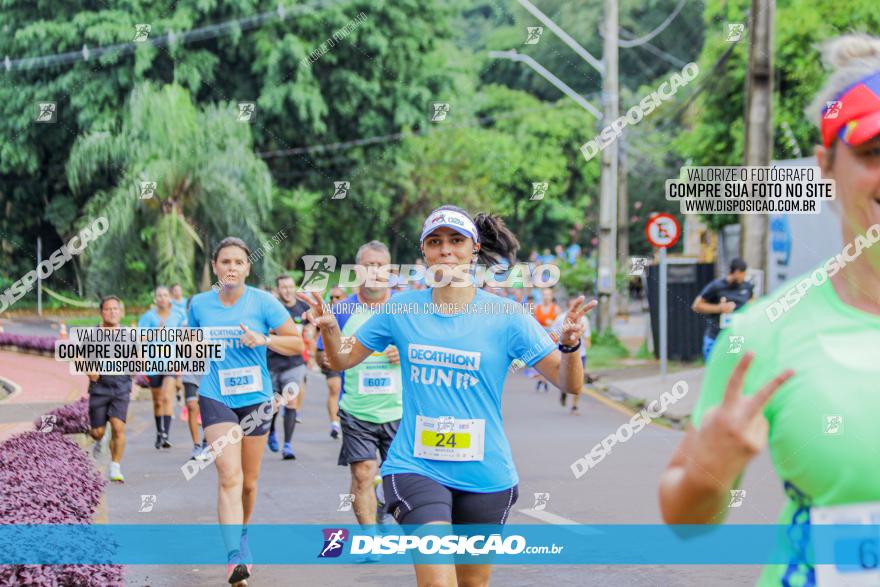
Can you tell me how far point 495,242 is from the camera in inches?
254

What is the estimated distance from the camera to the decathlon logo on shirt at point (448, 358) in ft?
18.2

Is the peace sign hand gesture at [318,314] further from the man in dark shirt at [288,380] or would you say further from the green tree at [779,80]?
the green tree at [779,80]

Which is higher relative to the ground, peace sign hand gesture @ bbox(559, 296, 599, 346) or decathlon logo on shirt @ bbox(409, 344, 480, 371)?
peace sign hand gesture @ bbox(559, 296, 599, 346)

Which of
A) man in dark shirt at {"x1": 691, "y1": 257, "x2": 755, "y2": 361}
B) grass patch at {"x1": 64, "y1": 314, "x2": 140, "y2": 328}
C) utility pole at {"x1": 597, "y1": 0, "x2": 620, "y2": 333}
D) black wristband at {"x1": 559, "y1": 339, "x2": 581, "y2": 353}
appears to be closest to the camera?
black wristband at {"x1": 559, "y1": 339, "x2": 581, "y2": 353}

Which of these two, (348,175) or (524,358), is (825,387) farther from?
(348,175)

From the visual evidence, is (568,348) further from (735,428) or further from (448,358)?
(735,428)

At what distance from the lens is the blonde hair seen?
251cm

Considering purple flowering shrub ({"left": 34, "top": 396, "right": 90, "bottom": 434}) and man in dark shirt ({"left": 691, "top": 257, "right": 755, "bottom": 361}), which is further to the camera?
man in dark shirt ({"left": 691, "top": 257, "right": 755, "bottom": 361})

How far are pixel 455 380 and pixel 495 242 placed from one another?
109cm

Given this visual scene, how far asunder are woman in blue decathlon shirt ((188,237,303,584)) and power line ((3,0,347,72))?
29830 mm

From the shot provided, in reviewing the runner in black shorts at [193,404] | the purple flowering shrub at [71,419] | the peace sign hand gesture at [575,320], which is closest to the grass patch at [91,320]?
the purple flowering shrub at [71,419]

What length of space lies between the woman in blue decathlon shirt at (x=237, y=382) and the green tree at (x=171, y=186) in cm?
2153

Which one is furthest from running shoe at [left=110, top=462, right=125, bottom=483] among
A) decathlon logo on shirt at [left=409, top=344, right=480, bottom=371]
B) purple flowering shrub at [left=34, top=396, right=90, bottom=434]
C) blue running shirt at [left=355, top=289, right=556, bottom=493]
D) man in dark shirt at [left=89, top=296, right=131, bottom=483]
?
decathlon logo on shirt at [left=409, top=344, right=480, bottom=371]

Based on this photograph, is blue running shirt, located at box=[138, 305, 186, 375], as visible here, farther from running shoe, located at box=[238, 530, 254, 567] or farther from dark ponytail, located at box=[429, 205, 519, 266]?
dark ponytail, located at box=[429, 205, 519, 266]
